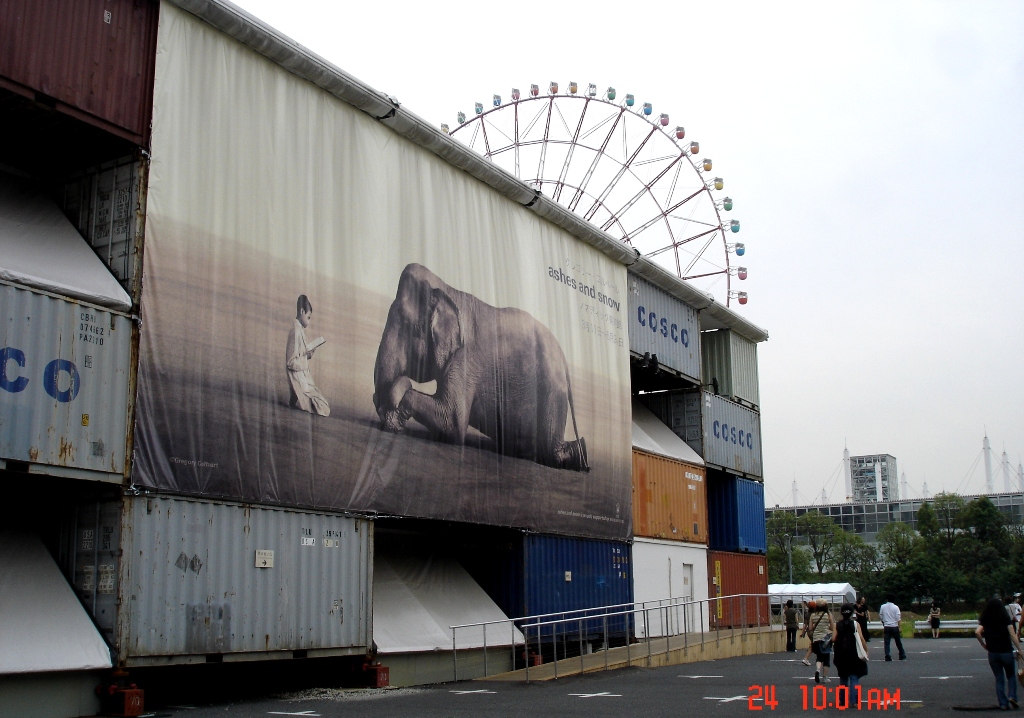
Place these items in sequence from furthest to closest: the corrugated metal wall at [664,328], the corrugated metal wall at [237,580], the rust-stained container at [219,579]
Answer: the corrugated metal wall at [664,328]
the corrugated metal wall at [237,580]
the rust-stained container at [219,579]

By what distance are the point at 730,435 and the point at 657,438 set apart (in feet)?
16.2

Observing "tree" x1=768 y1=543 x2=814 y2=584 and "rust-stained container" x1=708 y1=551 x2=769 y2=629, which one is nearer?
"rust-stained container" x1=708 y1=551 x2=769 y2=629

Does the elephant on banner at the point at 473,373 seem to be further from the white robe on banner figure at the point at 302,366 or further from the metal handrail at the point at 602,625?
the metal handrail at the point at 602,625

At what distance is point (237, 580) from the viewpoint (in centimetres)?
1609

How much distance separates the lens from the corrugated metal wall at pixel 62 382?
13.4m

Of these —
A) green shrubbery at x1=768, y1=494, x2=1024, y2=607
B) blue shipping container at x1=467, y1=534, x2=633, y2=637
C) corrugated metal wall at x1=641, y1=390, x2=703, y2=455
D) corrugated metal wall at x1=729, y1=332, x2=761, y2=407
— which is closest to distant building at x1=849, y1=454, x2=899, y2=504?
green shrubbery at x1=768, y1=494, x2=1024, y2=607

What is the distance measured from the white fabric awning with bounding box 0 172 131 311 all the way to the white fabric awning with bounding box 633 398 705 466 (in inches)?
743

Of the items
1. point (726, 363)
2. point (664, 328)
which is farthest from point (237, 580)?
point (726, 363)

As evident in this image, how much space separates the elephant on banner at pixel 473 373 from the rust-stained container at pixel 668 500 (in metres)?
3.66

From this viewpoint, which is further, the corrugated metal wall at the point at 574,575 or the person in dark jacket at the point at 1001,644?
the corrugated metal wall at the point at 574,575

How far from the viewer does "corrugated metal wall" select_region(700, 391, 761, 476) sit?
3556 cm

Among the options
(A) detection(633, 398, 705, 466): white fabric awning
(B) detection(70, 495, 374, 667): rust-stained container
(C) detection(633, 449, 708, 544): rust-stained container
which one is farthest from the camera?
(A) detection(633, 398, 705, 466): white fabric awning

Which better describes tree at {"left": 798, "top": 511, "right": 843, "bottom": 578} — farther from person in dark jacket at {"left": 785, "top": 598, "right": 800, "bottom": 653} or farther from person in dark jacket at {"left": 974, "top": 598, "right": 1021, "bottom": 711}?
person in dark jacket at {"left": 974, "top": 598, "right": 1021, "bottom": 711}
